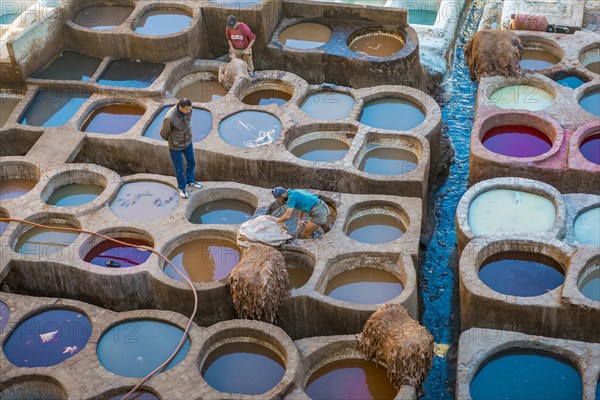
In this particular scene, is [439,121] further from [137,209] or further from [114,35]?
[114,35]

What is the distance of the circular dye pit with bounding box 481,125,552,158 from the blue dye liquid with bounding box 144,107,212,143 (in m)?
5.17

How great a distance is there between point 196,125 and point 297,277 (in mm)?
4367

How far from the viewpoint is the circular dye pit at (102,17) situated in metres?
20.0

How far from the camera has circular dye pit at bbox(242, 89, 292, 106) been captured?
1831cm

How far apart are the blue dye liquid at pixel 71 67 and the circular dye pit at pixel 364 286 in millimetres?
7868

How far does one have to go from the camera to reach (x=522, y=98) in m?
17.8

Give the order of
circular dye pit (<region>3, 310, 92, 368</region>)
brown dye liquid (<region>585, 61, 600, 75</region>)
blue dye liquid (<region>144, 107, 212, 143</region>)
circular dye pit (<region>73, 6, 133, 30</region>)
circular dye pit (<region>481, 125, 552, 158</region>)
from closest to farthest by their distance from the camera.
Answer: circular dye pit (<region>3, 310, 92, 368</region>) < circular dye pit (<region>481, 125, 552, 158</region>) < blue dye liquid (<region>144, 107, 212, 143</region>) < brown dye liquid (<region>585, 61, 600, 75</region>) < circular dye pit (<region>73, 6, 133, 30</region>)

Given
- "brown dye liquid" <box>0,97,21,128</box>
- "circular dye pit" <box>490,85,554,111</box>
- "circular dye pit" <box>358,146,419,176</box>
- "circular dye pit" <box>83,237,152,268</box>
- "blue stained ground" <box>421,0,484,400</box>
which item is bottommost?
"blue stained ground" <box>421,0,484,400</box>

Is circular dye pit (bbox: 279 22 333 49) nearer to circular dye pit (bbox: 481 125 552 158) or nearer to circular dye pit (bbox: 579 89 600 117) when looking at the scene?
circular dye pit (bbox: 481 125 552 158)

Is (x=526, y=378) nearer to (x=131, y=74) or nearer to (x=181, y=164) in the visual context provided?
(x=181, y=164)

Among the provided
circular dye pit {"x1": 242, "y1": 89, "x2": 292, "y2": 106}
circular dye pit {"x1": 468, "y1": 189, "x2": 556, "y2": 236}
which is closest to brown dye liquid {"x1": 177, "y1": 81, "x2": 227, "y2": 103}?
circular dye pit {"x1": 242, "y1": 89, "x2": 292, "y2": 106}

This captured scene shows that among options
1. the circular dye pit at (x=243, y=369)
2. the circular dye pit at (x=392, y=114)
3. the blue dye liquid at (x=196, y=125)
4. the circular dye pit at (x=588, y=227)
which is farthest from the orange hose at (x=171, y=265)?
the circular dye pit at (x=588, y=227)

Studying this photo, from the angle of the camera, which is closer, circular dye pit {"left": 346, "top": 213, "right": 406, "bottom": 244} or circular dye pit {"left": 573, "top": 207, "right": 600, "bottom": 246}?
circular dye pit {"left": 573, "top": 207, "right": 600, "bottom": 246}

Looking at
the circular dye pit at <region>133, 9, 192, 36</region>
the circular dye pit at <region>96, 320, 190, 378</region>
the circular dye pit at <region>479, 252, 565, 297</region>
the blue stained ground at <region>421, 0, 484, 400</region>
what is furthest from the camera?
the circular dye pit at <region>133, 9, 192, 36</region>
